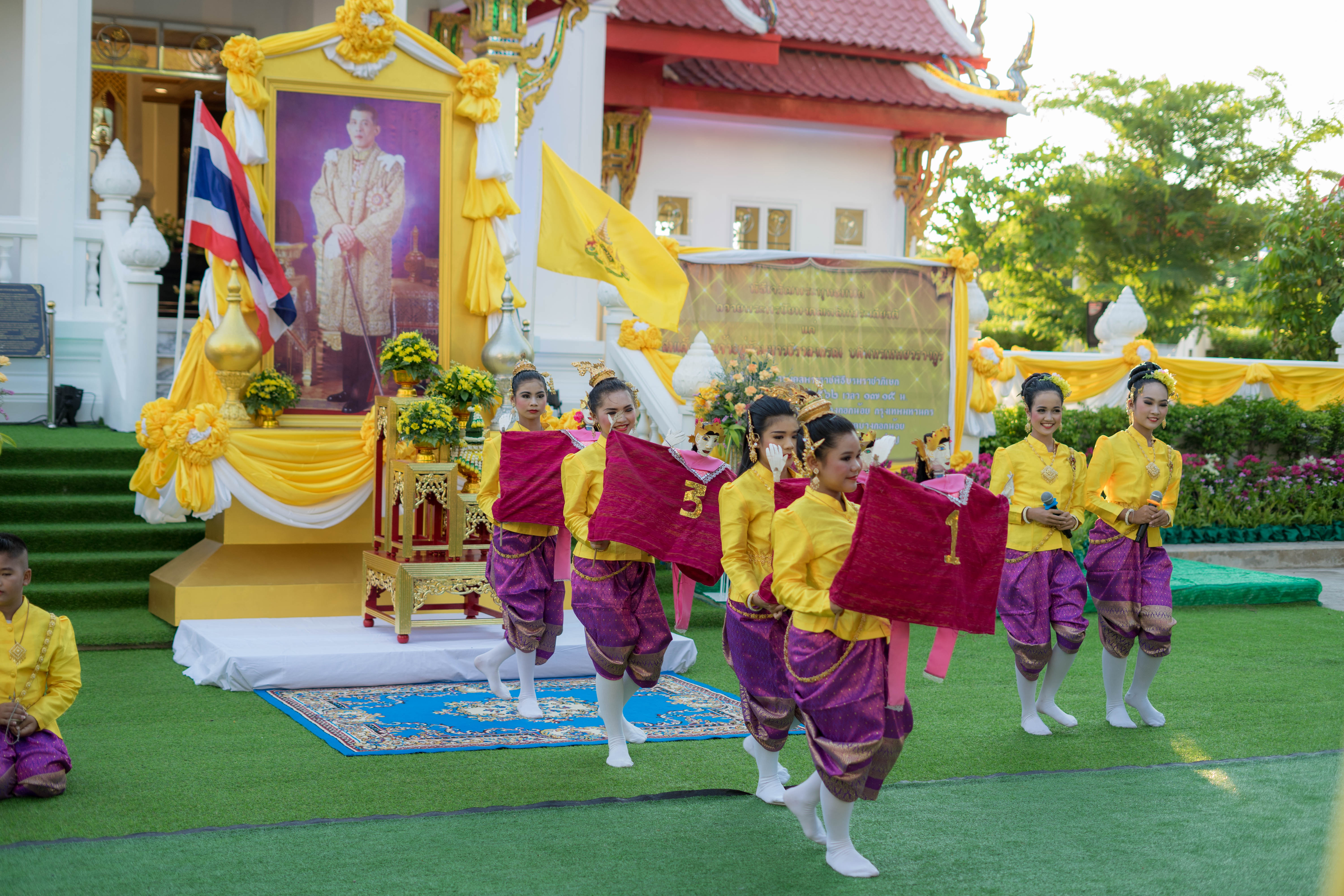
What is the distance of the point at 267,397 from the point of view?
8.24 m

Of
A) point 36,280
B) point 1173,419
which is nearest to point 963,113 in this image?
point 1173,419

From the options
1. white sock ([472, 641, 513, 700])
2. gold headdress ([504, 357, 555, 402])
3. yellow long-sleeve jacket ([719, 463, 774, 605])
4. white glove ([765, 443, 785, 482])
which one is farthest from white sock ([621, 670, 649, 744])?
gold headdress ([504, 357, 555, 402])

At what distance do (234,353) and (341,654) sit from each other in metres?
2.28

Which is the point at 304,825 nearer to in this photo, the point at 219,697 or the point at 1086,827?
the point at 219,697

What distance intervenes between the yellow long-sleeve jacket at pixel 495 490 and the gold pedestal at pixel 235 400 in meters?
2.45

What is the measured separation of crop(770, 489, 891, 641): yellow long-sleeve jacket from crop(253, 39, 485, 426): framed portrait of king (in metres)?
5.17

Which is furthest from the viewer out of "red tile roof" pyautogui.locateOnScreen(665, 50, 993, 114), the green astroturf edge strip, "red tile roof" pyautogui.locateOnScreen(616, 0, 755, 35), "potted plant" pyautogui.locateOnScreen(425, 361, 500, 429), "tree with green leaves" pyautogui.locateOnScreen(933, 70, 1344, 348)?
"tree with green leaves" pyautogui.locateOnScreen(933, 70, 1344, 348)

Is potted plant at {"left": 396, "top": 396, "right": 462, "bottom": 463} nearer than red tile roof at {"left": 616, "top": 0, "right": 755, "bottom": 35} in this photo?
Yes

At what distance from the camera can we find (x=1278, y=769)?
5504 mm

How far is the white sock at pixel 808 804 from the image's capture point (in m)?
4.32

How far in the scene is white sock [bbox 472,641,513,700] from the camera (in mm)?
6508

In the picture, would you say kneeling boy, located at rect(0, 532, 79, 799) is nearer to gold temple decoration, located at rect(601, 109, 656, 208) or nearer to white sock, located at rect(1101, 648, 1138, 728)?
white sock, located at rect(1101, 648, 1138, 728)

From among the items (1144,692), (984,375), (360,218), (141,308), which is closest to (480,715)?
(1144,692)

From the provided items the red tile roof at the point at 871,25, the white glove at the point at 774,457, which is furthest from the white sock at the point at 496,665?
the red tile roof at the point at 871,25
